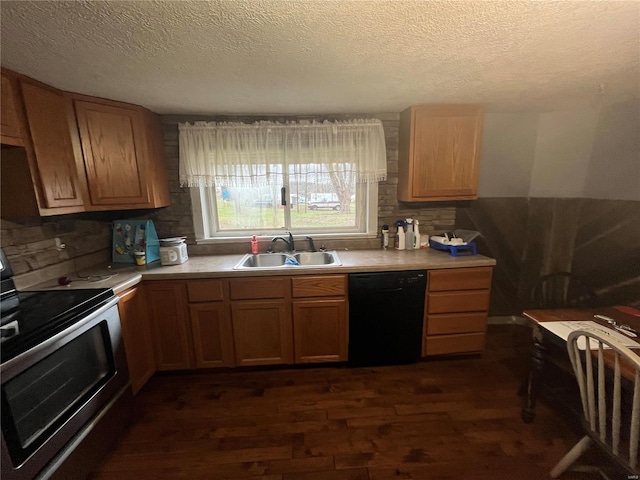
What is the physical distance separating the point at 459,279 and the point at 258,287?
1.59m

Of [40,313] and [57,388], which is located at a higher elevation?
[40,313]

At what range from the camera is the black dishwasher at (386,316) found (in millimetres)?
2072

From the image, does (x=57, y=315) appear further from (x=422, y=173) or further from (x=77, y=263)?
(x=422, y=173)

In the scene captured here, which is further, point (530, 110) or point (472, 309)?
point (530, 110)

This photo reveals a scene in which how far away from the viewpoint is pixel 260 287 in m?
2.04

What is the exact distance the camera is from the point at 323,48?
4.06 ft

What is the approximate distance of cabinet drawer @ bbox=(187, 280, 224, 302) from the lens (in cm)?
201

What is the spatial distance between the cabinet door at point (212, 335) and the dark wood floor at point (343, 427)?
0.54 ft

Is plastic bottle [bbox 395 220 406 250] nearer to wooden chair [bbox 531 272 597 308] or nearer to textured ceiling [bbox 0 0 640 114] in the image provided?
textured ceiling [bbox 0 0 640 114]

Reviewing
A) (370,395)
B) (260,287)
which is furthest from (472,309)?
(260,287)

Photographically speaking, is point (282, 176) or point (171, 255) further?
point (282, 176)

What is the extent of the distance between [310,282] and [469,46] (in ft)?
5.45

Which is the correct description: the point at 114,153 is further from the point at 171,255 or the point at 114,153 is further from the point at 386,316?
the point at 386,316

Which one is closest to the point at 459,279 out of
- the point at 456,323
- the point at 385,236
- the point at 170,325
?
the point at 456,323
